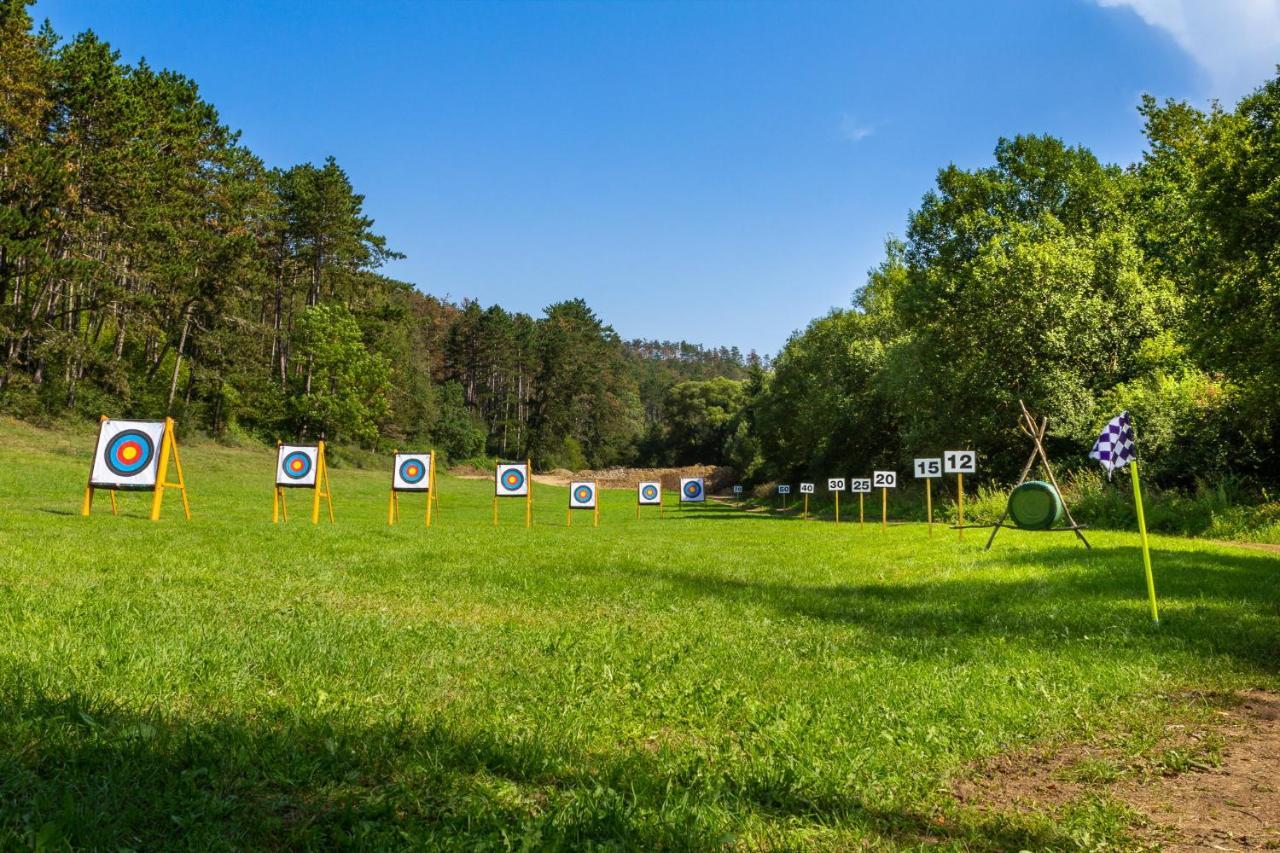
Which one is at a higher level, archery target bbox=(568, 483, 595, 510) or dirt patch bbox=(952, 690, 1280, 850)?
archery target bbox=(568, 483, 595, 510)

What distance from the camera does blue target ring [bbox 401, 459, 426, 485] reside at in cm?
2336

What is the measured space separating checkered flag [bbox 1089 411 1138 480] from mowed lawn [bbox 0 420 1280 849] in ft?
5.12

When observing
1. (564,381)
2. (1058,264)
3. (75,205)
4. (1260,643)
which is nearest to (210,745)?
(1260,643)

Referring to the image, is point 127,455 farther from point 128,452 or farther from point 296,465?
point 296,465

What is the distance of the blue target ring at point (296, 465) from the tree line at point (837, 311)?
1790 cm

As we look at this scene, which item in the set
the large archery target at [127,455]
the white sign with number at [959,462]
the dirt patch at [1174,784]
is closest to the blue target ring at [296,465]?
the large archery target at [127,455]

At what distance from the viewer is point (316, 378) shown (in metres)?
51.6

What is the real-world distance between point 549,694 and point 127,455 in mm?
15086

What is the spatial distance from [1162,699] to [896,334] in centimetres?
4421

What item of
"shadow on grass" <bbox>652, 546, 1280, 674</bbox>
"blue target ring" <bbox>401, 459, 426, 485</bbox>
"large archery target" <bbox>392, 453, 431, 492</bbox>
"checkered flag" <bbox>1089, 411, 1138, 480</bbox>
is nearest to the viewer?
"shadow on grass" <bbox>652, 546, 1280, 674</bbox>

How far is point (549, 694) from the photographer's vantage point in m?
4.68

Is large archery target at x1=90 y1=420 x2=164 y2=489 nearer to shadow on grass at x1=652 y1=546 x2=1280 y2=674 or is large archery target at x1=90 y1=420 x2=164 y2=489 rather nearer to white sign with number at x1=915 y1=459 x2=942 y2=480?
shadow on grass at x1=652 y1=546 x2=1280 y2=674

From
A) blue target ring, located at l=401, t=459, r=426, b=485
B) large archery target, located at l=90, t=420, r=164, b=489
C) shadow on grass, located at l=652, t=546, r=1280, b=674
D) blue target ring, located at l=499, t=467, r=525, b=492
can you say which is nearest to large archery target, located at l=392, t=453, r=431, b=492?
blue target ring, located at l=401, t=459, r=426, b=485

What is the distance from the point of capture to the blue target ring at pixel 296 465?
19.6 metres
